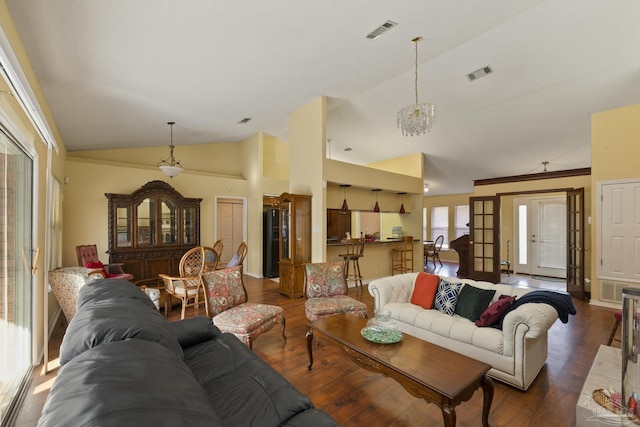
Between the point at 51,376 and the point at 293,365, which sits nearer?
the point at 51,376

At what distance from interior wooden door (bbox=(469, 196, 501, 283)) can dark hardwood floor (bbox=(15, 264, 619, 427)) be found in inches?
126

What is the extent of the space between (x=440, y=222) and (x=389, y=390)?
948 centimetres

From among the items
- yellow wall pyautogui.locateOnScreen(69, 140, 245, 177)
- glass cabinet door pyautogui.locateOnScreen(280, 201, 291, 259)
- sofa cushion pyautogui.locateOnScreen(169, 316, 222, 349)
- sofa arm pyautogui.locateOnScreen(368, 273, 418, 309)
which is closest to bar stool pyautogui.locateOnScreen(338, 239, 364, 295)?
glass cabinet door pyautogui.locateOnScreen(280, 201, 291, 259)

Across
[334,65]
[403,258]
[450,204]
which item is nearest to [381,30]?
[334,65]

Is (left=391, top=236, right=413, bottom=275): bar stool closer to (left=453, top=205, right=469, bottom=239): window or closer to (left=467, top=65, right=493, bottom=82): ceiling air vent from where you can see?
(left=467, top=65, right=493, bottom=82): ceiling air vent

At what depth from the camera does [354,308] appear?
3.20m

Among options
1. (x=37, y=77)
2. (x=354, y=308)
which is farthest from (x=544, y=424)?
(x=37, y=77)

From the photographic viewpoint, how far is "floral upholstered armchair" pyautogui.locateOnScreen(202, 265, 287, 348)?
2617 millimetres

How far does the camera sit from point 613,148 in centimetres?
452

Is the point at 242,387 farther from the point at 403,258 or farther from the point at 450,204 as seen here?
the point at 450,204

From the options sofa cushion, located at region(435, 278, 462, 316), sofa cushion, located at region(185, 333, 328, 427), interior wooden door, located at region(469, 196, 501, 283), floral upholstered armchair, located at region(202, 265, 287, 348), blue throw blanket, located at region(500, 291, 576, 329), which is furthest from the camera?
interior wooden door, located at region(469, 196, 501, 283)

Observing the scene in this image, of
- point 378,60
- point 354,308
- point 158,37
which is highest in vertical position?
point 378,60

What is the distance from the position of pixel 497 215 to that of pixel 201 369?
7007mm

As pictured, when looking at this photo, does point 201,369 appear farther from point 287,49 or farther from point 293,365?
point 287,49
